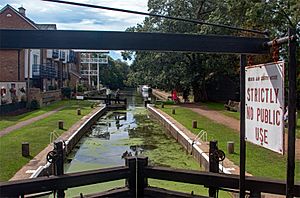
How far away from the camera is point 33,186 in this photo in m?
3.86

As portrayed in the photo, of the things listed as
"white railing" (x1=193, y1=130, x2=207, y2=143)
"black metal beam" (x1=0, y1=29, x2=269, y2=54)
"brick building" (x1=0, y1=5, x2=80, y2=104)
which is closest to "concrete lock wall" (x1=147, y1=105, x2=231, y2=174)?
"white railing" (x1=193, y1=130, x2=207, y2=143)

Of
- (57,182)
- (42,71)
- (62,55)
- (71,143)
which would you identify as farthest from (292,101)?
(62,55)

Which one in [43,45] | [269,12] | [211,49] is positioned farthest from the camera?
[269,12]

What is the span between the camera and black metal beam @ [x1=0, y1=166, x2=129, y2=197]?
374cm

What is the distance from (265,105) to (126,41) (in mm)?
1368

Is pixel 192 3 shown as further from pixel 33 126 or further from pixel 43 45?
pixel 43 45

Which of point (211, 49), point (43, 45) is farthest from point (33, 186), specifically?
point (211, 49)

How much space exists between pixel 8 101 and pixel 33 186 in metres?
24.3

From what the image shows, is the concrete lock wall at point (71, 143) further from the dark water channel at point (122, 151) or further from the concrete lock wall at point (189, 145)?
the concrete lock wall at point (189, 145)

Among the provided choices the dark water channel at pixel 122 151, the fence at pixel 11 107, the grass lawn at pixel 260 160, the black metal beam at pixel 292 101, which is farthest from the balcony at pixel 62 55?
the black metal beam at pixel 292 101

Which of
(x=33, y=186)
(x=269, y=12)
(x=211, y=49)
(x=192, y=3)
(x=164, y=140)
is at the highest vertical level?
(x=192, y=3)

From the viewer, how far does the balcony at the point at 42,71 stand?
38000 millimetres

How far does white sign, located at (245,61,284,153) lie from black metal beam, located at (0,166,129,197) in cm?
157

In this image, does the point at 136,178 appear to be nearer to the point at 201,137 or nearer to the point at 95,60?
the point at 201,137
